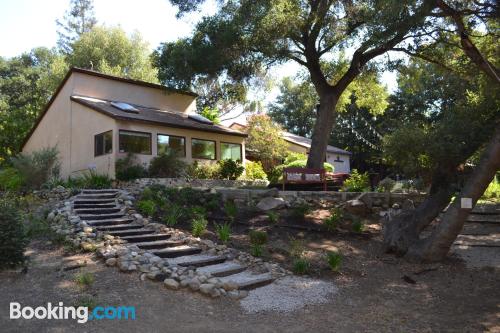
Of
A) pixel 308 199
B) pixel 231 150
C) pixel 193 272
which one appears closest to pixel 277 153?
pixel 231 150

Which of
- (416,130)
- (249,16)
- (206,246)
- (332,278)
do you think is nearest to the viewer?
(332,278)

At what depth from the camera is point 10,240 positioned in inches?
274

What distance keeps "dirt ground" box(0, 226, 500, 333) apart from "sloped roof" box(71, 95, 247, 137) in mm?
9025

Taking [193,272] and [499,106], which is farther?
[499,106]

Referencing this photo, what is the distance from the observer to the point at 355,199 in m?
12.6

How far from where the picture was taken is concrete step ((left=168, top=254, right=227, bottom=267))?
8189mm

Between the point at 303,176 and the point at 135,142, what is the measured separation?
7.05m

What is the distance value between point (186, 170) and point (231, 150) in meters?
3.71

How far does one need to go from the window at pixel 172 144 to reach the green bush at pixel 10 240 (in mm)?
10564

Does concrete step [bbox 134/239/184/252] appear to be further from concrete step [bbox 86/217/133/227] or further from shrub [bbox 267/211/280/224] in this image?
shrub [bbox 267/211/280/224]

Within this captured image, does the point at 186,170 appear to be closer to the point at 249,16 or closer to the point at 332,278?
the point at 249,16

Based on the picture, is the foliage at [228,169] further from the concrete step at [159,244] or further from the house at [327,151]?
the concrete step at [159,244]

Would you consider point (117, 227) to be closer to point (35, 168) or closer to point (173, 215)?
point (173, 215)

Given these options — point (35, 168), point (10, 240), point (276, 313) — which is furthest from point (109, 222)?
point (35, 168)
